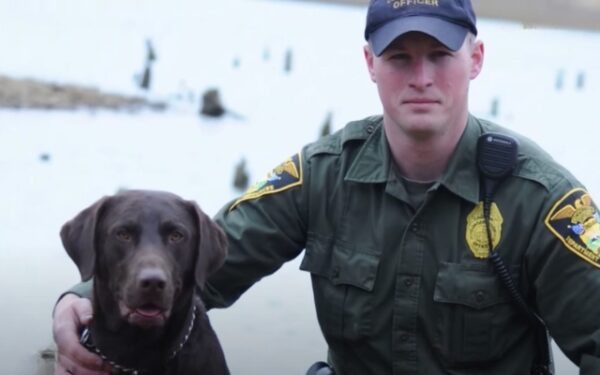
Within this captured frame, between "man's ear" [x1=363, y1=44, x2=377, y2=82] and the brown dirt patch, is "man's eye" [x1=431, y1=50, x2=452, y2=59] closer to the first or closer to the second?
"man's ear" [x1=363, y1=44, x2=377, y2=82]

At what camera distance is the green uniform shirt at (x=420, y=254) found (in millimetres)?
3018

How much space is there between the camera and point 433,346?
3.15 m

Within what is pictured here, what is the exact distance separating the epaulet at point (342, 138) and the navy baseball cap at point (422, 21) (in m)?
0.30

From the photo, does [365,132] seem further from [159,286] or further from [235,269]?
[159,286]

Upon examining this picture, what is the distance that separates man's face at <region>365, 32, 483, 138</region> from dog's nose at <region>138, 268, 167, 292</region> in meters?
0.78

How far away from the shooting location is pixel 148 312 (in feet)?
9.29

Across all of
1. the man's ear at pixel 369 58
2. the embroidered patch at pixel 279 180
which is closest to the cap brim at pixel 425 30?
the man's ear at pixel 369 58

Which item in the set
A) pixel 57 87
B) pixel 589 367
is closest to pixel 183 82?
pixel 57 87

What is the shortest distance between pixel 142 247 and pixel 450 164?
0.88 m

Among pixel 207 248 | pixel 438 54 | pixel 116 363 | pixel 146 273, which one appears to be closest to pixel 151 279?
pixel 146 273

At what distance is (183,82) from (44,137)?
386 millimetres

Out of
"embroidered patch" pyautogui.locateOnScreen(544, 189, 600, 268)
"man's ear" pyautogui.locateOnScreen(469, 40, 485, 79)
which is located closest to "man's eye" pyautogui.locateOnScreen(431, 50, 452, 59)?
"man's ear" pyautogui.locateOnScreen(469, 40, 485, 79)

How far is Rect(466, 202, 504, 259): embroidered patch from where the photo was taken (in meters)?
3.08

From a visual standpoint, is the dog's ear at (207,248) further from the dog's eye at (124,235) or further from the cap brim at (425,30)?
the cap brim at (425,30)
